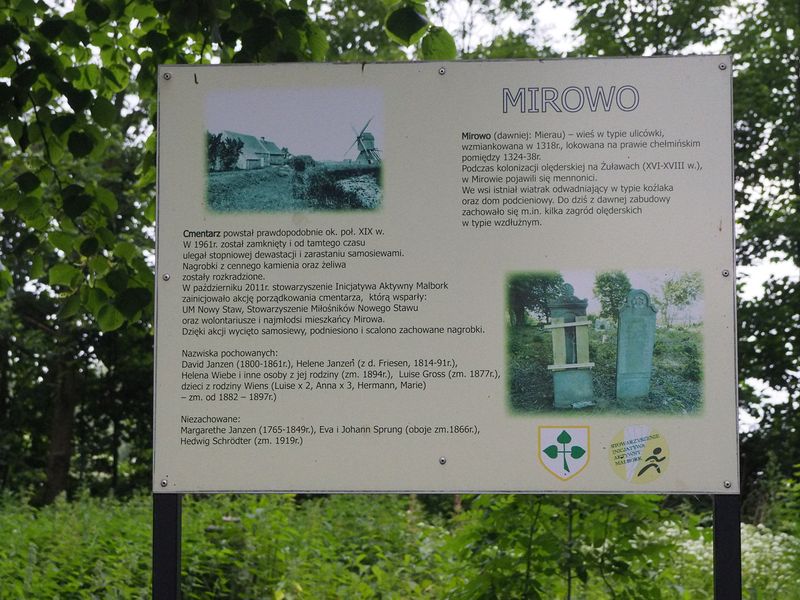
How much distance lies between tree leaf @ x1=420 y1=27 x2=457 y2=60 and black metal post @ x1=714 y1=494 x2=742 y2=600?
5.48 ft

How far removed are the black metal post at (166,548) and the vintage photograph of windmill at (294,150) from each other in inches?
33.2

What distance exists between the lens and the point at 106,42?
4.43 m

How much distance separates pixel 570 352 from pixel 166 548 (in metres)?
1.25

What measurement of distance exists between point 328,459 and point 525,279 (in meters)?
0.73

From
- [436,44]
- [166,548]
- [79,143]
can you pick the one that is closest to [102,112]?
[79,143]

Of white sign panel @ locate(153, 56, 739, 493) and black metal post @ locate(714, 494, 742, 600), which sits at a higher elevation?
white sign panel @ locate(153, 56, 739, 493)

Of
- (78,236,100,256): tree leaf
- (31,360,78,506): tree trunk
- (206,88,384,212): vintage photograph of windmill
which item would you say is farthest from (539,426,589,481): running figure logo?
(31,360,78,506): tree trunk

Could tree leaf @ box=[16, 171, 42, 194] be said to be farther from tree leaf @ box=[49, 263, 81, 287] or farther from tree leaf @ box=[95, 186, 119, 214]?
tree leaf @ box=[49, 263, 81, 287]

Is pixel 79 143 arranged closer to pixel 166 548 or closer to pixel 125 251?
pixel 125 251

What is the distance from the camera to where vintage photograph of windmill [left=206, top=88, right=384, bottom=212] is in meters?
2.81

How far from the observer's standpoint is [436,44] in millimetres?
3354

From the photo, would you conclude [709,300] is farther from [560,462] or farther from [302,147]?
[302,147]

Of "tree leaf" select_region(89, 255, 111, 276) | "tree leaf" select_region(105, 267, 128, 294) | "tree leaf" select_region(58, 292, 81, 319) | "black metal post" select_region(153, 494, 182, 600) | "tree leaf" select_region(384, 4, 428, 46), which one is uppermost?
"tree leaf" select_region(384, 4, 428, 46)

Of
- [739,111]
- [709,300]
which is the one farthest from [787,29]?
[709,300]
